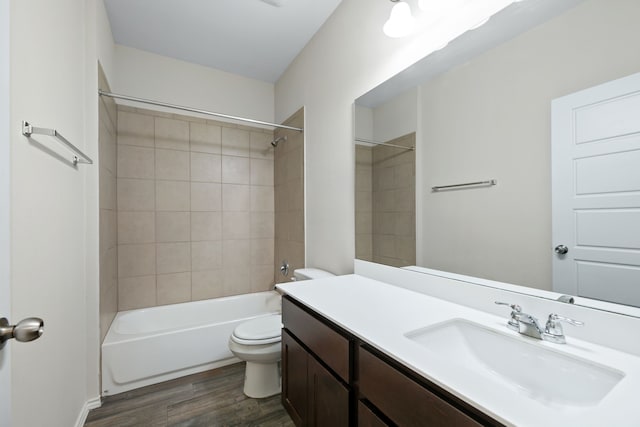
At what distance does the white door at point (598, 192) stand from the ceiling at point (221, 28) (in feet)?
5.70

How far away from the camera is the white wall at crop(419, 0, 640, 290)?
799 mm

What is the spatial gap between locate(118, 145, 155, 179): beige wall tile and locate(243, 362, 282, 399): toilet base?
6.10 feet

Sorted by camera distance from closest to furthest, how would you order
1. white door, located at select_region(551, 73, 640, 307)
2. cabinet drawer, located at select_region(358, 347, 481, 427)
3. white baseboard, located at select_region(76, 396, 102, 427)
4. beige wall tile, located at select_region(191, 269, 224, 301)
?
cabinet drawer, located at select_region(358, 347, 481, 427), white door, located at select_region(551, 73, 640, 307), white baseboard, located at select_region(76, 396, 102, 427), beige wall tile, located at select_region(191, 269, 224, 301)

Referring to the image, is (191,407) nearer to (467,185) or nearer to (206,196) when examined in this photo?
(206,196)

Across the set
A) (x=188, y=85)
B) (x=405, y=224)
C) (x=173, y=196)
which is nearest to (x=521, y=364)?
(x=405, y=224)

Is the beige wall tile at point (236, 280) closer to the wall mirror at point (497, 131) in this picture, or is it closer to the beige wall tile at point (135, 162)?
the beige wall tile at point (135, 162)

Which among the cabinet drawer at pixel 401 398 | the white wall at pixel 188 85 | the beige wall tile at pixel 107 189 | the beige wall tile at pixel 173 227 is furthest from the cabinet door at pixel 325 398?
the white wall at pixel 188 85

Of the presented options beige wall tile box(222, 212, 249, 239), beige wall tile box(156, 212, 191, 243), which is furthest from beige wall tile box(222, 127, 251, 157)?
beige wall tile box(156, 212, 191, 243)

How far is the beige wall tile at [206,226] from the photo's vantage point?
104 inches

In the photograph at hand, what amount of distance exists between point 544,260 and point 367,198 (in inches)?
36.6

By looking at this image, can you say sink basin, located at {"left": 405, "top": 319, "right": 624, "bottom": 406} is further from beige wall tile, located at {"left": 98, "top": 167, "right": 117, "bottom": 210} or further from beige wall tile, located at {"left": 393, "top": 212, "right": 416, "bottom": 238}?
beige wall tile, located at {"left": 98, "top": 167, "right": 117, "bottom": 210}

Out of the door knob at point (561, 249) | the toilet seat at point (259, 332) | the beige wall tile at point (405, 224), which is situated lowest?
the toilet seat at point (259, 332)

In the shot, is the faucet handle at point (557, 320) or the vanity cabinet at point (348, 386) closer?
the vanity cabinet at point (348, 386)

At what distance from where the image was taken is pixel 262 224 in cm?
297
